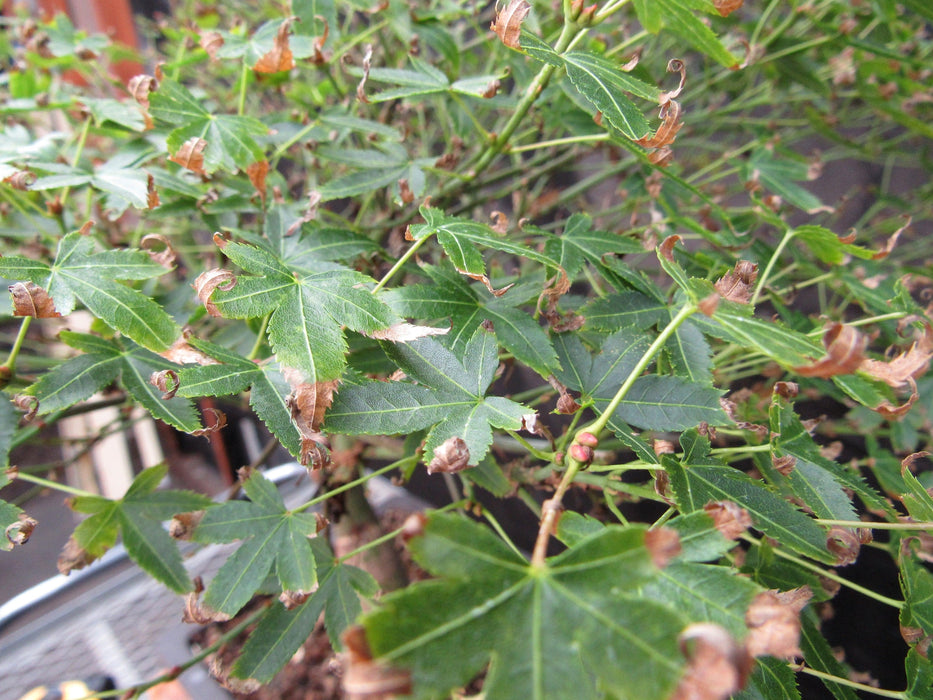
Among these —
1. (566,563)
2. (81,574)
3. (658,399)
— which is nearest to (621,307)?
(658,399)

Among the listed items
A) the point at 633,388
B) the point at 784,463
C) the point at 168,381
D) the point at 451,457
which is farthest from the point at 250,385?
the point at 784,463

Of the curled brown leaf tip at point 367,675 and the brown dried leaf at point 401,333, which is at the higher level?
the brown dried leaf at point 401,333

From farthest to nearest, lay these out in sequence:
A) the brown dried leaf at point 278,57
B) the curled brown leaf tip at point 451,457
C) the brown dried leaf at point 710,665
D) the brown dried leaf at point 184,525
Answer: the brown dried leaf at point 278,57 < the brown dried leaf at point 184,525 < the curled brown leaf tip at point 451,457 < the brown dried leaf at point 710,665

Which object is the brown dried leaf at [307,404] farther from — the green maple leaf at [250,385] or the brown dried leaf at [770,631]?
the brown dried leaf at [770,631]

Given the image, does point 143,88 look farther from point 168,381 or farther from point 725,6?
point 725,6

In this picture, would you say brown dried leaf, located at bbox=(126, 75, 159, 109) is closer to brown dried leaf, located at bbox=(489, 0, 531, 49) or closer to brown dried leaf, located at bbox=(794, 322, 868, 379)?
brown dried leaf, located at bbox=(489, 0, 531, 49)

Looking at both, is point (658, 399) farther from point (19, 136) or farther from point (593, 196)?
point (593, 196)

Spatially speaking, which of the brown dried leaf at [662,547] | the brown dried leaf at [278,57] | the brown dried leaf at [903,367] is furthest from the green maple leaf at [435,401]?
the brown dried leaf at [278,57]
